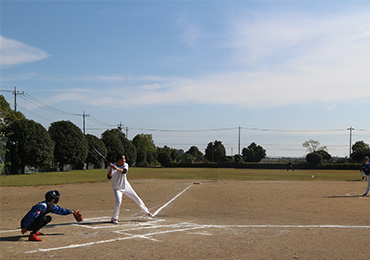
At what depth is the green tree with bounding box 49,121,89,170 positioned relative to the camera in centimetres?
5953

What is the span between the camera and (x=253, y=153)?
142 m

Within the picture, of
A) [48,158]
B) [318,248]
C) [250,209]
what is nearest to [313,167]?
[48,158]

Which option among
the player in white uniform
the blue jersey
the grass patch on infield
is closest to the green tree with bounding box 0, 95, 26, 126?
the grass patch on infield

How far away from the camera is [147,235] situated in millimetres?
8773

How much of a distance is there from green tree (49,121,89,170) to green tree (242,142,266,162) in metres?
86.9

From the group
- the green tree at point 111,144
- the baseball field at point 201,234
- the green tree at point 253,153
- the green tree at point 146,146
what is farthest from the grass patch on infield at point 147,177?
the green tree at point 253,153

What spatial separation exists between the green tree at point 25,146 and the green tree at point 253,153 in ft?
323

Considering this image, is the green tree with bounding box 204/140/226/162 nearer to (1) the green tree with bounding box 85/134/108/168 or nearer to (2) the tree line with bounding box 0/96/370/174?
(2) the tree line with bounding box 0/96/370/174

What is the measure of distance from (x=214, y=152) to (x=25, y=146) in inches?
3630

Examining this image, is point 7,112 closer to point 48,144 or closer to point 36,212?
point 48,144


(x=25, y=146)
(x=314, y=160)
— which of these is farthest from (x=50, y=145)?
(x=314, y=160)

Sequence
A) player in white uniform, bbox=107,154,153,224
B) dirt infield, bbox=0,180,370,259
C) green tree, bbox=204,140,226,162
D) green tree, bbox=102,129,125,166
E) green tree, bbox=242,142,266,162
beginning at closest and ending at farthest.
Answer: dirt infield, bbox=0,180,370,259
player in white uniform, bbox=107,154,153,224
green tree, bbox=102,129,125,166
green tree, bbox=204,140,226,162
green tree, bbox=242,142,266,162

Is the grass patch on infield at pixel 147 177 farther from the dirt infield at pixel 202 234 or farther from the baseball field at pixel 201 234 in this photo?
the baseball field at pixel 201 234

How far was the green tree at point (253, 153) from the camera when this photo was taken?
140m
